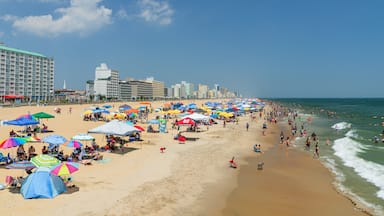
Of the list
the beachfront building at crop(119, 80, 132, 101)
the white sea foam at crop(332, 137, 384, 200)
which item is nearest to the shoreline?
the white sea foam at crop(332, 137, 384, 200)

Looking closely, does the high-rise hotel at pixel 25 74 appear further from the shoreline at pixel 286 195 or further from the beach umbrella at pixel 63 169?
the shoreline at pixel 286 195

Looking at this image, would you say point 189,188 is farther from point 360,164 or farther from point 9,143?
point 360,164

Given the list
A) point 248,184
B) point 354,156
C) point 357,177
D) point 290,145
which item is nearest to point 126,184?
point 248,184

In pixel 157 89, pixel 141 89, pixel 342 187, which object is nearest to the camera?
pixel 342 187

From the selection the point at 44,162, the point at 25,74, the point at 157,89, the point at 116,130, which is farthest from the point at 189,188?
the point at 157,89

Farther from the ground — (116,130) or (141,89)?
(141,89)

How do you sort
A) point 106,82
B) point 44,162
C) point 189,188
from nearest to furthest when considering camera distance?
point 44,162 → point 189,188 → point 106,82

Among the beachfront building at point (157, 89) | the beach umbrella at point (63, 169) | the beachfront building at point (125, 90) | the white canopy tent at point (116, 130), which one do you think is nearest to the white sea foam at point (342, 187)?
the beach umbrella at point (63, 169)
